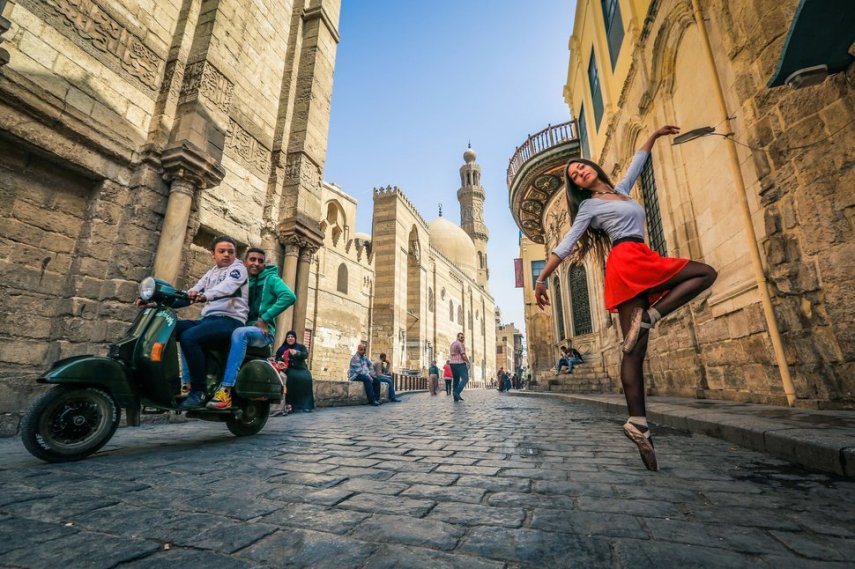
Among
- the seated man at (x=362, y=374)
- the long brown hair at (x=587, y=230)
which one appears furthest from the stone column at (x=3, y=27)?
the seated man at (x=362, y=374)

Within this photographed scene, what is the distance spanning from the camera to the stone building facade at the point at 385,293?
25719 millimetres

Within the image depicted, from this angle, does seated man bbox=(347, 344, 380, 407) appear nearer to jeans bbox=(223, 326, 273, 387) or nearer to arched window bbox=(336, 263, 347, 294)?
jeans bbox=(223, 326, 273, 387)

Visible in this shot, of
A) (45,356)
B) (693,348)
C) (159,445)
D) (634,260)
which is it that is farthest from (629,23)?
(45,356)

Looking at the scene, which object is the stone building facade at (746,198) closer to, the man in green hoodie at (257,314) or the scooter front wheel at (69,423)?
the man in green hoodie at (257,314)

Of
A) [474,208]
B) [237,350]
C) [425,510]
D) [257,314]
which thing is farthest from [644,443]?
[474,208]

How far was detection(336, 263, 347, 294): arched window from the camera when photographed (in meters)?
27.8

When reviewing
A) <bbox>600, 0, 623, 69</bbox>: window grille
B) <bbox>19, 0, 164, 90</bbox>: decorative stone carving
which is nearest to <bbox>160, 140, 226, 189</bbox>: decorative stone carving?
<bbox>19, 0, 164, 90</bbox>: decorative stone carving

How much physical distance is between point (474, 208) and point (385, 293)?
34060 mm

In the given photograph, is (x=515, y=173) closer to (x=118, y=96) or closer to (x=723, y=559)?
(x=118, y=96)

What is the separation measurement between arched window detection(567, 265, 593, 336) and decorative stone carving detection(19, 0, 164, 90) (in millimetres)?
14090

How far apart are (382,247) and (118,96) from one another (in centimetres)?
2789

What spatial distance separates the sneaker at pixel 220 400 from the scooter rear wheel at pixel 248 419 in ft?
1.28

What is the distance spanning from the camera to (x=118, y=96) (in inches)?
225

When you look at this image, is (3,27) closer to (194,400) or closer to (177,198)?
(177,198)
